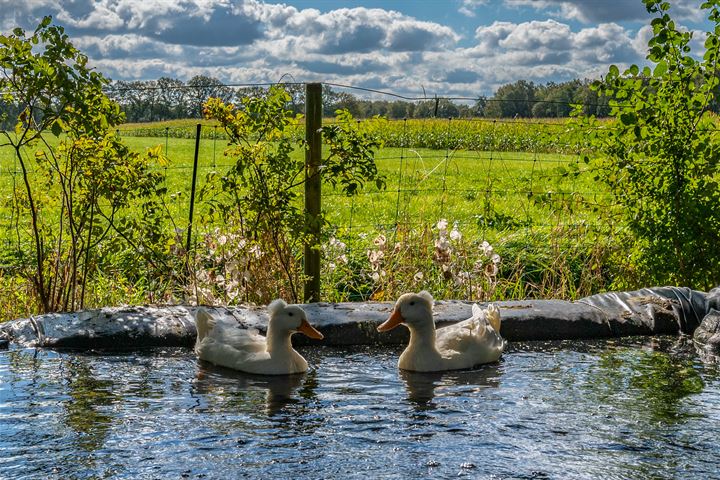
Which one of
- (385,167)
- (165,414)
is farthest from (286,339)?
(385,167)

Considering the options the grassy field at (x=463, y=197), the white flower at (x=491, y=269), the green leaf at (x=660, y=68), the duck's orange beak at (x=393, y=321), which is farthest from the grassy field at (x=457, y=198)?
the duck's orange beak at (x=393, y=321)

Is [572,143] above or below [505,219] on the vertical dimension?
above

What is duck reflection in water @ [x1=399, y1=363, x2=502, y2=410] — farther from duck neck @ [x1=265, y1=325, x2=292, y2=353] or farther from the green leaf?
the green leaf

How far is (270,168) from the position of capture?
9.20m

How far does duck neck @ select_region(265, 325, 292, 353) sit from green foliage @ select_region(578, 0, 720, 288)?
4.04 meters

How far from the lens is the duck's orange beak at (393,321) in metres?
7.84

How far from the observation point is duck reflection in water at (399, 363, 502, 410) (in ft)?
22.0

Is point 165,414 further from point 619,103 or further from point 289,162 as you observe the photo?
point 619,103

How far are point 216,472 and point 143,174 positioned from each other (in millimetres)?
4660

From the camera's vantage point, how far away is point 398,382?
7160 millimetres

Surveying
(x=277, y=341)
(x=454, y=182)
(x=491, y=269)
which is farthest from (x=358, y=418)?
(x=454, y=182)

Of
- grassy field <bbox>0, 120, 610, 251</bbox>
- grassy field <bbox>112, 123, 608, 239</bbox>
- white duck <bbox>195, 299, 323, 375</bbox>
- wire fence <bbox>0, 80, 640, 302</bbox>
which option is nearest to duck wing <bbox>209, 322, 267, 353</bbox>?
white duck <bbox>195, 299, 323, 375</bbox>

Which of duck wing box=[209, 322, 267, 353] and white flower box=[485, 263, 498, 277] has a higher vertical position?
white flower box=[485, 263, 498, 277]

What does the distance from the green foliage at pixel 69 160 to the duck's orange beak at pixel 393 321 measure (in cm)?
266
